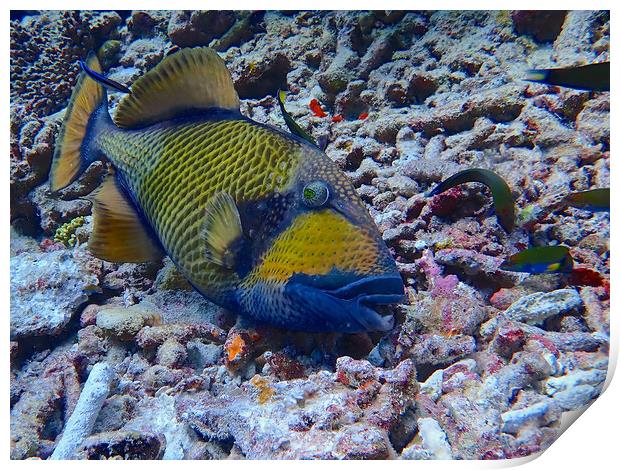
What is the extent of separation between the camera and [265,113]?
2.77 meters

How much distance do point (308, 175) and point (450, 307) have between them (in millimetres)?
737

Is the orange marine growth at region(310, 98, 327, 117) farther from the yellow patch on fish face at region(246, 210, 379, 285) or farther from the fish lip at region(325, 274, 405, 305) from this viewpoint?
the fish lip at region(325, 274, 405, 305)

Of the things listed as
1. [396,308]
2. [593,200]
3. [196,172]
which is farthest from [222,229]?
[593,200]

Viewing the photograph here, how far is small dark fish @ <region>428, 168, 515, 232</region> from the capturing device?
169 cm

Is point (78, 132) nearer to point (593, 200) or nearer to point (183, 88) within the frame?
point (183, 88)

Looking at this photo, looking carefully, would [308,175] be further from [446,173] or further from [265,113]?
[265,113]

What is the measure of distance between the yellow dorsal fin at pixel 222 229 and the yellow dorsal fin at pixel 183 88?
55cm

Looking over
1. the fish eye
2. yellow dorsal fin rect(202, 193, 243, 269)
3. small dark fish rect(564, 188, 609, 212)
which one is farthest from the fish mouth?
small dark fish rect(564, 188, 609, 212)

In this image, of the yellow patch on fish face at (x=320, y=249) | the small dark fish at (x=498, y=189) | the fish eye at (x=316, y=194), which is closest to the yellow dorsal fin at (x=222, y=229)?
the yellow patch on fish face at (x=320, y=249)

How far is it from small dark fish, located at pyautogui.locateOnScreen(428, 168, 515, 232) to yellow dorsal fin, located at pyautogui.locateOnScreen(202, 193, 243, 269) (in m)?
0.91

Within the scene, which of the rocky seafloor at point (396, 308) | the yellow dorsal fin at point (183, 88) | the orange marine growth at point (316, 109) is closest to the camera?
the rocky seafloor at point (396, 308)

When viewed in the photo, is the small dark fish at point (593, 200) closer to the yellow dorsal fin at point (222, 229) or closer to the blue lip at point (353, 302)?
the blue lip at point (353, 302)

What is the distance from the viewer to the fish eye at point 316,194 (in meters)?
1.44
